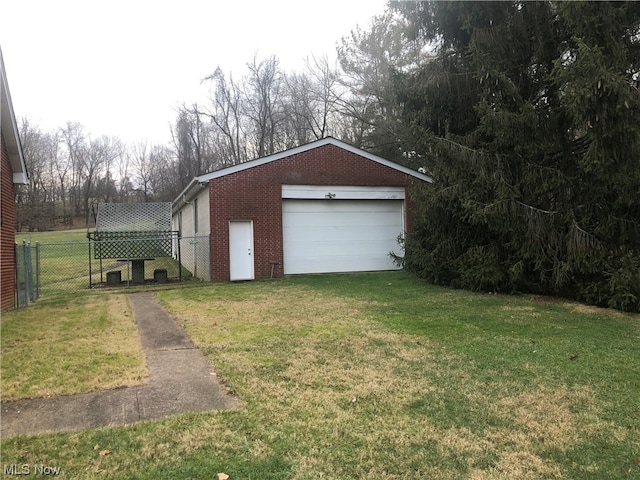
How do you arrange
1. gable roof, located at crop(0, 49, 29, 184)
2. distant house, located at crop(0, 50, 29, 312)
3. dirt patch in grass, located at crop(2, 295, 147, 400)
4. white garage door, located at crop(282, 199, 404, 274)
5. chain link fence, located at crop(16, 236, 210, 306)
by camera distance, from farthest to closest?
white garage door, located at crop(282, 199, 404, 274) < chain link fence, located at crop(16, 236, 210, 306) < distant house, located at crop(0, 50, 29, 312) < gable roof, located at crop(0, 49, 29, 184) < dirt patch in grass, located at crop(2, 295, 147, 400)

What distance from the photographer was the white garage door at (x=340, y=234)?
52.8 feet

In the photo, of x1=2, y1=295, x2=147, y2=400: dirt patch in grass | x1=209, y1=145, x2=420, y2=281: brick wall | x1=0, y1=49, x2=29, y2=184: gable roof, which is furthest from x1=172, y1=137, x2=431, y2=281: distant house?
x1=2, y1=295, x2=147, y2=400: dirt patch in grass

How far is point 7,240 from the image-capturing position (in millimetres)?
10078

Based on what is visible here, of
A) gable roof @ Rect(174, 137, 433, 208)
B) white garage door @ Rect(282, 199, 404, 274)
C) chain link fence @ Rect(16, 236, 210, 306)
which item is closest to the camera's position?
chain link fence @ Rect(16, 236, 210, 306)

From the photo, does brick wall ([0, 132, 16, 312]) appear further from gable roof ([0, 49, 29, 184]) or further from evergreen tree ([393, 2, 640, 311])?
evergreen tree ([393, 2, 640, 311])

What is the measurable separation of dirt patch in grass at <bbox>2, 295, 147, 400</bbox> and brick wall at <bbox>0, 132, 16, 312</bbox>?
0.47 metres

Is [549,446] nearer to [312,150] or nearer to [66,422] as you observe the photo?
[66,422]

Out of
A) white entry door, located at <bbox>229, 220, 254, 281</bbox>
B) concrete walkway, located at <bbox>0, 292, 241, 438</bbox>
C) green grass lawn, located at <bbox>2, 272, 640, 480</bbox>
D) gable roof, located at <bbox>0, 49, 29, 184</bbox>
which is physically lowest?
green grass lawn, located at <bbox>2, 272, 640, 480</bbox>

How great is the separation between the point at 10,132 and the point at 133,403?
8.52 m

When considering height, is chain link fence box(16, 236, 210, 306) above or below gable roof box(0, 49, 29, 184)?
below

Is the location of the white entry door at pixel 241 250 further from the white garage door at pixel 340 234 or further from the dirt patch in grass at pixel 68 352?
the dirt patch in grass at pixel 68 352

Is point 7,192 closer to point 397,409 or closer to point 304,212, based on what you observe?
point 304,212

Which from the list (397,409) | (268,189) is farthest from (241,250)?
(397,409)

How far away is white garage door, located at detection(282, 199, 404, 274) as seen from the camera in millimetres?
16094
